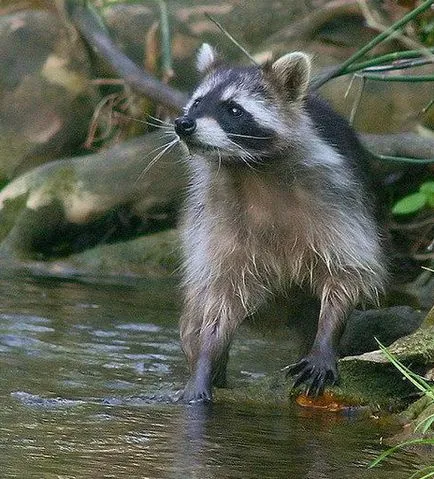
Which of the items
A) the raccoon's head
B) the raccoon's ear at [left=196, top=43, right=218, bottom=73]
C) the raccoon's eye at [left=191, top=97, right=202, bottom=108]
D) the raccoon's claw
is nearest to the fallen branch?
the raccoon's ear at [left=196, top=43, right=218, bottom=73]

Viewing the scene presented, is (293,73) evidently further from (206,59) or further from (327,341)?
(327,341)

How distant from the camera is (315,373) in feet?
14.3

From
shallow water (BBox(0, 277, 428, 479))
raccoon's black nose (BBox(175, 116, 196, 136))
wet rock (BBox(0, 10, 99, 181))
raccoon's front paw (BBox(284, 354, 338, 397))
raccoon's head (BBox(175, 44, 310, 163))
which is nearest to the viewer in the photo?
shallow water (BBox(0, 277, 428, 479))

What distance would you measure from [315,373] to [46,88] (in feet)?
16.9

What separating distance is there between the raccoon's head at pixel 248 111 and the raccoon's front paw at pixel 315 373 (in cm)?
81

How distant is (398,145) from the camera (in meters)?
7.17

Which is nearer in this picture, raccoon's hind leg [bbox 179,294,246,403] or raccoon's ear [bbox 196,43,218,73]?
raccoon's hind leg [bbox 179,294,246,403]

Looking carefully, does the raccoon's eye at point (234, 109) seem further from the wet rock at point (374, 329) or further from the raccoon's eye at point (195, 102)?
the wet rock at point (374, 329)

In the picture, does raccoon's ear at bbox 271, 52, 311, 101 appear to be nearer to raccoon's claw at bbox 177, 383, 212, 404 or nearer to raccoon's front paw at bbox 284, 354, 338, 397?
raccoon's front paw at bbox 284, 354, 338, 397

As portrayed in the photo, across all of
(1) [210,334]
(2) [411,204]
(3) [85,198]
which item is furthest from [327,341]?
(3) [85,198]

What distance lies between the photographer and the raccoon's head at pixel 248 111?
14.9ft

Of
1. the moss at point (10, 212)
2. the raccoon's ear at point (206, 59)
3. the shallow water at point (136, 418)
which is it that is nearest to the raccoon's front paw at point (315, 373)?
the shallow water at point (136, 418)

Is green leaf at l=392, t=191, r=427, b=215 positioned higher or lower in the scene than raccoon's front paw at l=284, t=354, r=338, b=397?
higher

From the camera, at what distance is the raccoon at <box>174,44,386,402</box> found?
4.70m
